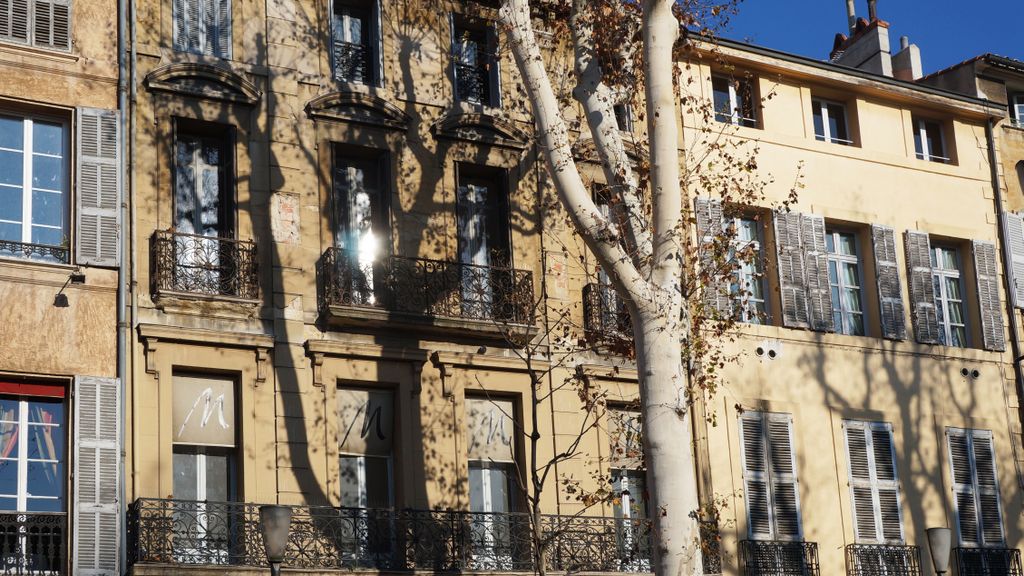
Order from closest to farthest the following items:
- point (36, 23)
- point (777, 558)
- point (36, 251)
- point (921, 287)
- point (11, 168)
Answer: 1. point (36, 251)
2. point (11, 168)
3. point (36, 23)
4. point (777, 558)
5. point (921, 287)

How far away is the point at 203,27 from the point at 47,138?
239 centimetres

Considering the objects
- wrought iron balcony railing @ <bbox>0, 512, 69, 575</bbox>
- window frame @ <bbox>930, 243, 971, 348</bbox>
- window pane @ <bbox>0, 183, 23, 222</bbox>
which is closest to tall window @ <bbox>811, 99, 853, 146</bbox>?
window frame @ <bbox>930, 243, 971, 348</bbox>

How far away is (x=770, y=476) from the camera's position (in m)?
22.0

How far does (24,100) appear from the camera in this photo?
18.4m

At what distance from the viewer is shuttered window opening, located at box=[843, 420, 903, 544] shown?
22547 millimetres

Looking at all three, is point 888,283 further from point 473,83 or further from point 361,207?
point 361,207

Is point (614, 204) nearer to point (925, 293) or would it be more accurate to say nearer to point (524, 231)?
point (524, 231)

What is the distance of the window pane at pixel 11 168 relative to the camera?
18328mm

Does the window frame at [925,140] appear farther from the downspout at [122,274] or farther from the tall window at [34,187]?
the tall window at [34,187]

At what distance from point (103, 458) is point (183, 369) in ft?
4.83

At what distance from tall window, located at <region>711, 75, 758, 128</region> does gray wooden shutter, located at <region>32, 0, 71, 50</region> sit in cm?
867

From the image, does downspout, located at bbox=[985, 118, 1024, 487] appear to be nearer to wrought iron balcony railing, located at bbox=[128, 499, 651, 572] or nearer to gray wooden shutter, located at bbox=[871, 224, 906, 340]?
gray wooden shutter, located at bbox=[871, 224, 906, 340]

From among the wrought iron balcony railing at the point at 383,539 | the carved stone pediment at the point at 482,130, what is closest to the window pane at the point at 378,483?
the wrought iron balcony railing at the point at 383,539

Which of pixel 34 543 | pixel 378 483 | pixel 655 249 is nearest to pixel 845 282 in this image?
pixel 655 249
